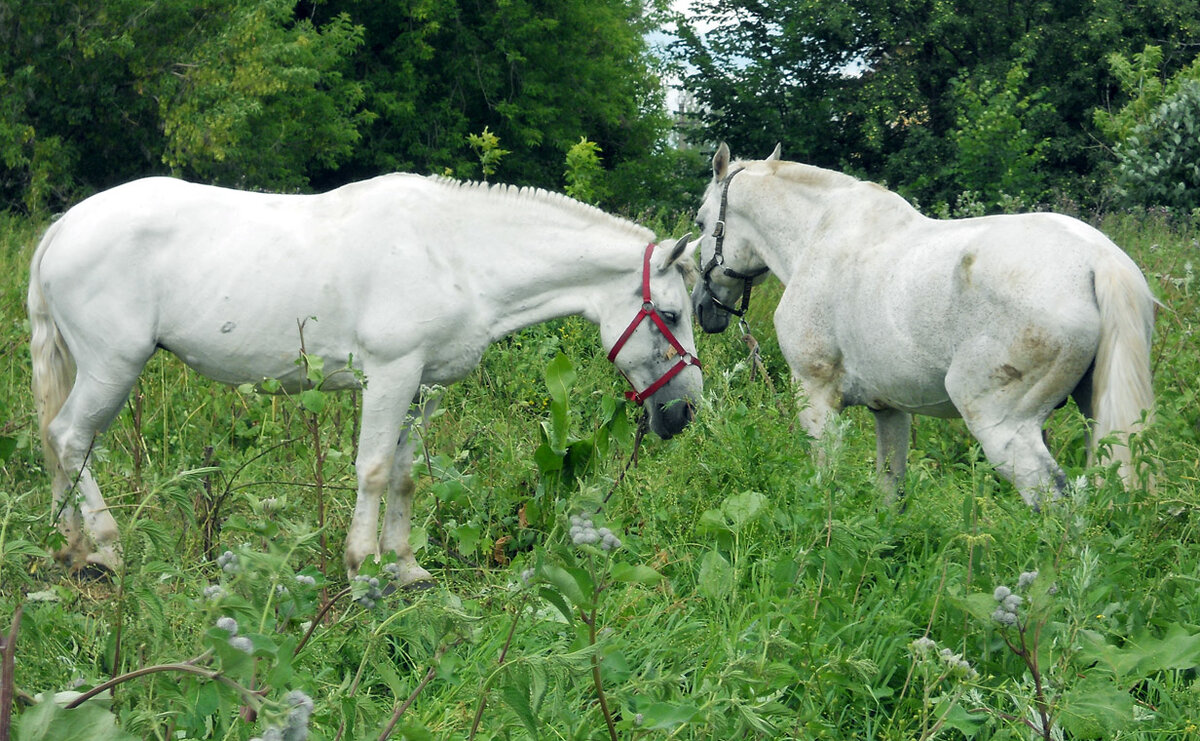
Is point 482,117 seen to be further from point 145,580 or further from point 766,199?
point 145,580

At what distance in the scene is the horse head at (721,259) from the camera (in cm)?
573

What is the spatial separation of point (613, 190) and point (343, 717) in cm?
2779

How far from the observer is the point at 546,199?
179 inches

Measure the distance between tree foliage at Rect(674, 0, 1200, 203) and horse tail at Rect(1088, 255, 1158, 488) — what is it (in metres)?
21.7

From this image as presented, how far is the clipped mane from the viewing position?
4480 millimetres

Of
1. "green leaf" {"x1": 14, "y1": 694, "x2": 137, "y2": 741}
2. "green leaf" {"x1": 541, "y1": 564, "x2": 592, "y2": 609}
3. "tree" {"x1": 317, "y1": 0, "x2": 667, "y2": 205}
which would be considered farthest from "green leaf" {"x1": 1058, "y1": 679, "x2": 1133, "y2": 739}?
"tree" {"x1": 317, "y1": 0, "x2": 667, "y2": 205}

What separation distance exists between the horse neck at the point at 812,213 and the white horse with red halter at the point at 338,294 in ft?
3.14

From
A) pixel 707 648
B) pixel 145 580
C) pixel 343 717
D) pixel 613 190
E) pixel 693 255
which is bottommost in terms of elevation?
pixel 613 190

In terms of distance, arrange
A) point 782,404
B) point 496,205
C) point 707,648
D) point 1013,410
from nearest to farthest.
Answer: point 707,648 → point 1013,410 → point 496,205 → point 782,404

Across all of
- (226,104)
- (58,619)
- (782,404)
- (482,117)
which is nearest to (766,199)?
(782,404)

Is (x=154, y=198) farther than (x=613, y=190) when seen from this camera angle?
No

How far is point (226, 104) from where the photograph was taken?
17969 mm

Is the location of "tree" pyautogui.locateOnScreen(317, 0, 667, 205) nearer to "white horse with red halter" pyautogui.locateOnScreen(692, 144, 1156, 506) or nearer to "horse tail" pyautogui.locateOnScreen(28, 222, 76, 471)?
"white horse with red halter" pyautogui.locateOnScreen(692, 144, 1156, 506)

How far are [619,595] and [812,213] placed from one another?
2322 mm
